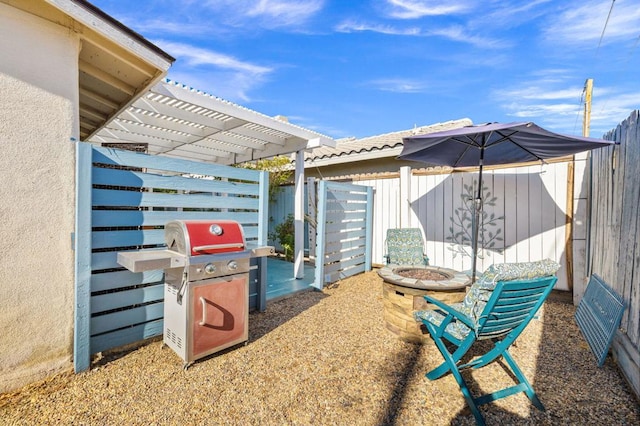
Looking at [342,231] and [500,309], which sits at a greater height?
[342,231]

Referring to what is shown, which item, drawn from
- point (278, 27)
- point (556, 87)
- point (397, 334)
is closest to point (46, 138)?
point (397, 334)

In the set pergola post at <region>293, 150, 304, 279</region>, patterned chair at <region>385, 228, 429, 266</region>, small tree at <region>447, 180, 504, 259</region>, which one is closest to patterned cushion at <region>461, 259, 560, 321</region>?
patterned chair at <region>385, 228, 429, 266</region>

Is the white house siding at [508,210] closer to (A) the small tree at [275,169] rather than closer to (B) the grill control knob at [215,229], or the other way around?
(A) the small tree at [275,169]

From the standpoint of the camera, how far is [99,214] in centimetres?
312

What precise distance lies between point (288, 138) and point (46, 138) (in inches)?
159

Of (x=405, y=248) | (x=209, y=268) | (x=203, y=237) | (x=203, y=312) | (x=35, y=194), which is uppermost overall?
(x=35, y=194)

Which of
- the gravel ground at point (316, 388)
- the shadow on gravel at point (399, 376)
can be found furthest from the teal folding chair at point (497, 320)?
the shadow on gravel at point (399, 376)

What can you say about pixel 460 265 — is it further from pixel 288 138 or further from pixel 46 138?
pixel 46 138

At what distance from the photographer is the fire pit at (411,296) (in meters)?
3.86

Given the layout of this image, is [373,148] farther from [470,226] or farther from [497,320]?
[497,320]

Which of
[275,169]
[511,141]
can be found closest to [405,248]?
[511,141]

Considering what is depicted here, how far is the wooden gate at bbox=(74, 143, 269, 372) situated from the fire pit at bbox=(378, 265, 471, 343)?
9.19 feet

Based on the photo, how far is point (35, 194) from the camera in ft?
9.02

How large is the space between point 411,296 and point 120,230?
363 centimetres
